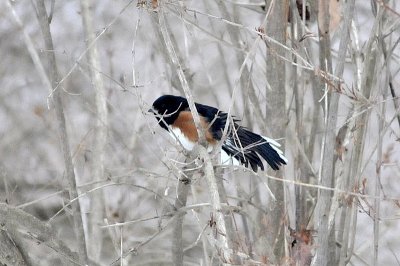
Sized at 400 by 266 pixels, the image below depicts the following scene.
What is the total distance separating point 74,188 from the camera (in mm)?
3207

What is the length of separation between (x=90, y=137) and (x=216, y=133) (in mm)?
1641

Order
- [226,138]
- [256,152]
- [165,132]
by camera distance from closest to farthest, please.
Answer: [226,138] → [256,152] → [165,132]

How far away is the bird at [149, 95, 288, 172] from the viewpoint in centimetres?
307

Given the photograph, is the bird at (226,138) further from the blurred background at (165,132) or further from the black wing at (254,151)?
the blurred background at (165,132)

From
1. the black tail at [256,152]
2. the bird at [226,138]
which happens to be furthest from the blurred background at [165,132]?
the black tail at [256,152]

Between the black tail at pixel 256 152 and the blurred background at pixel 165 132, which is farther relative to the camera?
the blurred background at pixel 165 132

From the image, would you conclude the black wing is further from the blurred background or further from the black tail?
the blurred background

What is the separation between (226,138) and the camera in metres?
2.85

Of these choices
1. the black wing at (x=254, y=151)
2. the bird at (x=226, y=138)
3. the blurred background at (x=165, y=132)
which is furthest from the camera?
the blurred background at (x=165, y=132)

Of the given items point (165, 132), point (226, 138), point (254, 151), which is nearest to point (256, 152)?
point (254, 151)

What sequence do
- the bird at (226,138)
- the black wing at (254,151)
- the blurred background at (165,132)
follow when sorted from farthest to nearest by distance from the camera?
the blurred background at (165,132)
the black wing at (254,151)
the bird at (226,138)

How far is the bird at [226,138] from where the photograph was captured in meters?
3.07

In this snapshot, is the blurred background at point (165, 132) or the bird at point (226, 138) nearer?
the bird at point (226, 138)

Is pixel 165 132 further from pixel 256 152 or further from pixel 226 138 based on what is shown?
pixel 226 138
